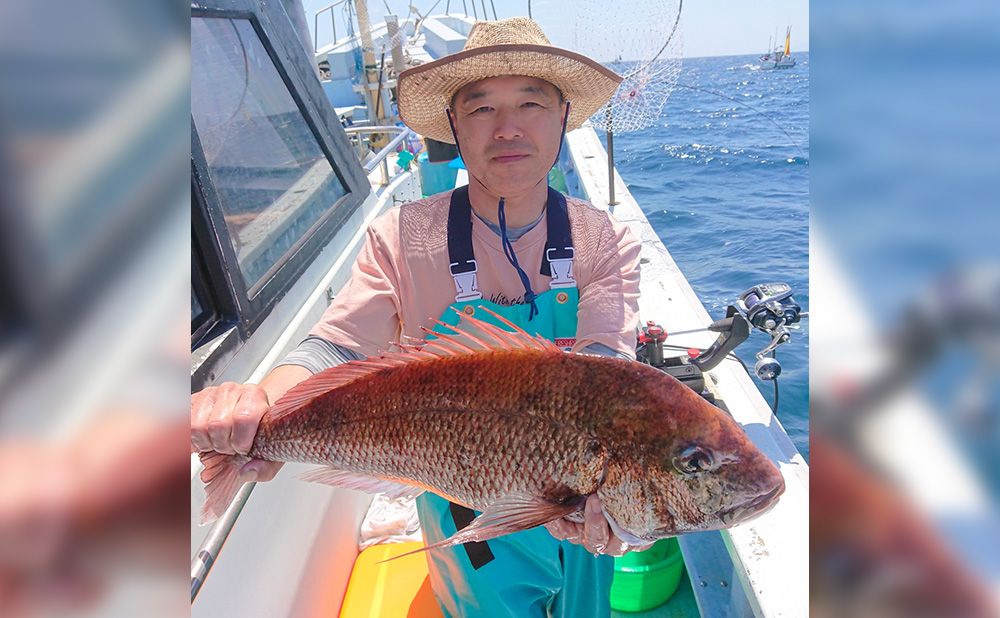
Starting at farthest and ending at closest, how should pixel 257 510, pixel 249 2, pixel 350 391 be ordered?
1. pixel 249 2
2. pixel 257 510
3. pixel 350 391

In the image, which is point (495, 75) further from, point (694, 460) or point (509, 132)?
point (694, 460)

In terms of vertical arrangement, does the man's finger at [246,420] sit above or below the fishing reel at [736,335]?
above

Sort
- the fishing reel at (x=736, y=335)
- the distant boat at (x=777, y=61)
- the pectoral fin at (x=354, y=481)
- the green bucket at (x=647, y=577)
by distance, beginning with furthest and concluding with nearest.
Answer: the distant boat at (x=777, y=61) → the fishing reel at (x=736, y=335) → the green bucket at (x=647, y=577) → the pectoral fin at (x=354, y=481)

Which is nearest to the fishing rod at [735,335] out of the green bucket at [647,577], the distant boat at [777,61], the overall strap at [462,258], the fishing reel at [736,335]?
the fishing reel at [736,335]

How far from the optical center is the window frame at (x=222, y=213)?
2207 millimetres

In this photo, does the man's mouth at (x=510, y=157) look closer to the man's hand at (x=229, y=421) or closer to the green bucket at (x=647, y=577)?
the man's hand at (x=229, y=421)

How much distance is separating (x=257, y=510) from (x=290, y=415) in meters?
0.67

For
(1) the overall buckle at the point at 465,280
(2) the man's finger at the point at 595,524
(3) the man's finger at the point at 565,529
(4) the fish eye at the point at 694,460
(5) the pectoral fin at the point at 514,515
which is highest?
(1) the overall buckle at the point at 465,280

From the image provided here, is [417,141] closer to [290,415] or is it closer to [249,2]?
[249,2]

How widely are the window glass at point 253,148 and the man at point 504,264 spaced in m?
0.74
